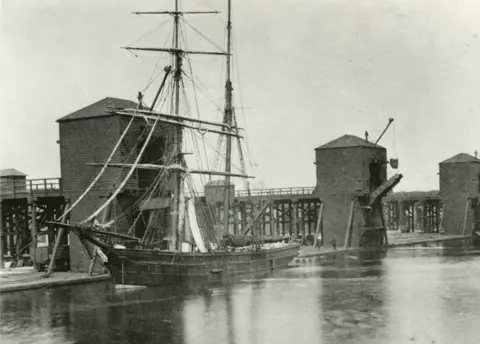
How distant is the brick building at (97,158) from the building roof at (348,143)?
744 inches

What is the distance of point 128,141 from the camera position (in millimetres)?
35812

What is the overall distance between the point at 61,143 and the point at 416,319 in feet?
79.1

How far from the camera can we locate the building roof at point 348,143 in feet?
167

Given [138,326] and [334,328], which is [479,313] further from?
[138,326]

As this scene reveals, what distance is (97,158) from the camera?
35.8m

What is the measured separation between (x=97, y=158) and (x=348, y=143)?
2299 centimetres

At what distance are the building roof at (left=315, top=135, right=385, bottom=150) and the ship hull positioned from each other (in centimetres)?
1959

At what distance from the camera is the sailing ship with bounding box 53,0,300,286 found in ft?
95.9

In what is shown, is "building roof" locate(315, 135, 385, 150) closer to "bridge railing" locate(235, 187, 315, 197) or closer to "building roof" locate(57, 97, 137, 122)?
"bridge railing" locate(235, 187, 315, 197)

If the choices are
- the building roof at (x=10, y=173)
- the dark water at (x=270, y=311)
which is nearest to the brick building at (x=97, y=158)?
the dark water at (x=270, y=311)

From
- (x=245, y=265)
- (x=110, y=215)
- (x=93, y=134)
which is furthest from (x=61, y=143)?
(x=245, y=265)

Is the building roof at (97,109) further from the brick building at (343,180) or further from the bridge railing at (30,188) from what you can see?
the brick building at (343,180)

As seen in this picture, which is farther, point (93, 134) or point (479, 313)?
point (93, 134)

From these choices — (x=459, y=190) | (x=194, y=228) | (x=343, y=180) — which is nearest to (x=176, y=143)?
(x=194, y=228)
